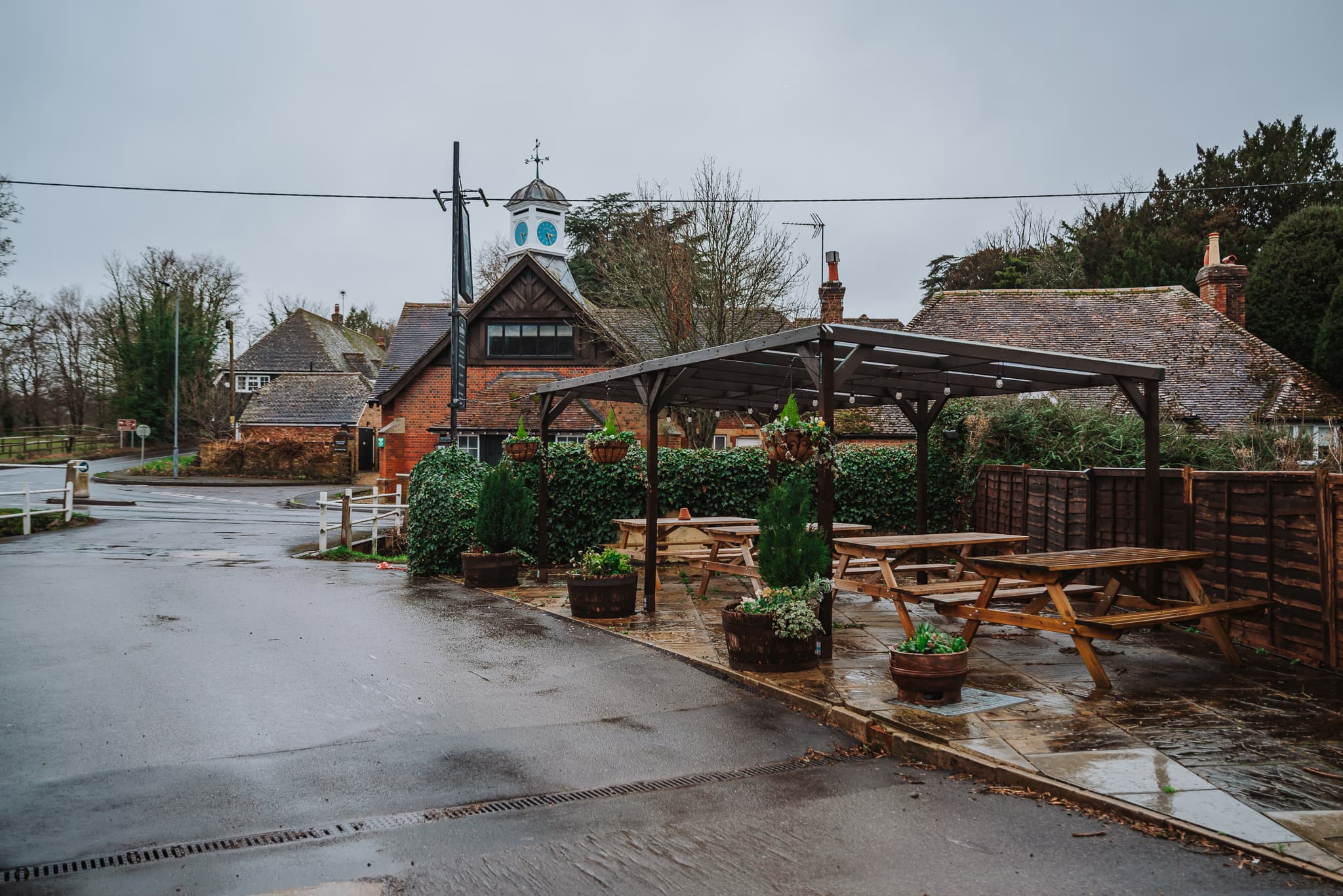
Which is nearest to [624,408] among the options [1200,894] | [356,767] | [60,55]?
[60,55]

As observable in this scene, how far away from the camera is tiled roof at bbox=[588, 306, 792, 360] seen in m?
20.6

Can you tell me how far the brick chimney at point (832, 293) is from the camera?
23438 mm

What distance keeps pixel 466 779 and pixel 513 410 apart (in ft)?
73.0

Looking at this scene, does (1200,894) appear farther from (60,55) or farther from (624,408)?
(624,408)

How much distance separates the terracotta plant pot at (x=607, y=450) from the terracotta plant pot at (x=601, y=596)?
1590 millimetres

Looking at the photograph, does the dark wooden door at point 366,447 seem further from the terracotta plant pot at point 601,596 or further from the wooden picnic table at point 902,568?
the wooden picnic table at point 902,568

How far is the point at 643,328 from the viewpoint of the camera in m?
23.0

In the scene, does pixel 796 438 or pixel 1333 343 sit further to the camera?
pixel 1333 343

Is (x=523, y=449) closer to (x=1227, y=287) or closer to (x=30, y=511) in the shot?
(x=30, y=511)

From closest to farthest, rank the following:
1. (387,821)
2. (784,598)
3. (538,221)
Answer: (387,821), (784,598), (538,221)

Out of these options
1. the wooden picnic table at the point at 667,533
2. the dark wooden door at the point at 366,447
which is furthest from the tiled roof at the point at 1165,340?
the dark wooden door at the point at 366,447

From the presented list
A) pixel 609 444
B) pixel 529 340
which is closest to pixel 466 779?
pixel 609 444

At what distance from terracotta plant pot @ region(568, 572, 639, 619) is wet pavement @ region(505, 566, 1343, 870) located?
84 cm

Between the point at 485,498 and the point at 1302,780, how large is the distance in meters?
9.37
